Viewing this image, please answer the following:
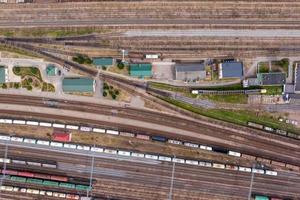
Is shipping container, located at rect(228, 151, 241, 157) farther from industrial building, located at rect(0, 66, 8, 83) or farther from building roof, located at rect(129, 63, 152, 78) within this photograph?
industrial building, located at rect(0, 66, 8, 83)

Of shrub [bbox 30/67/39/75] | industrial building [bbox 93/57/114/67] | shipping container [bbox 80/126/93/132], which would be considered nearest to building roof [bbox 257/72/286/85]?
industrial building [bbox 93/57/114/67]

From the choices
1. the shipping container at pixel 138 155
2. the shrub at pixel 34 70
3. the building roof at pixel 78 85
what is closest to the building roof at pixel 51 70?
the shrub at pixel 34 70

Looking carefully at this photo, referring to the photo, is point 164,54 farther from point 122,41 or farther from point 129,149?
point 129,149

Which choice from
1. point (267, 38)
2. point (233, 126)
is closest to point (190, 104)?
point (233, 126)

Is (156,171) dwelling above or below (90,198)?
above

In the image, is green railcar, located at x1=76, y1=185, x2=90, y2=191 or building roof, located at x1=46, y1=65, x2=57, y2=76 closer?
building roof, located at x1=46, y1=65, x2=57, y2=76

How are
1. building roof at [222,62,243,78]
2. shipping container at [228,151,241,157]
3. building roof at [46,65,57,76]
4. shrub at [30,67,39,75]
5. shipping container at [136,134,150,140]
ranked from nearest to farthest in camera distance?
building roof at [222,62,243,78] < building roof at [46,65,57,76] < shrub at [30,67,39,75] < shipping container at [136,134,150,140] < shipping container at [228,151,241,157]
